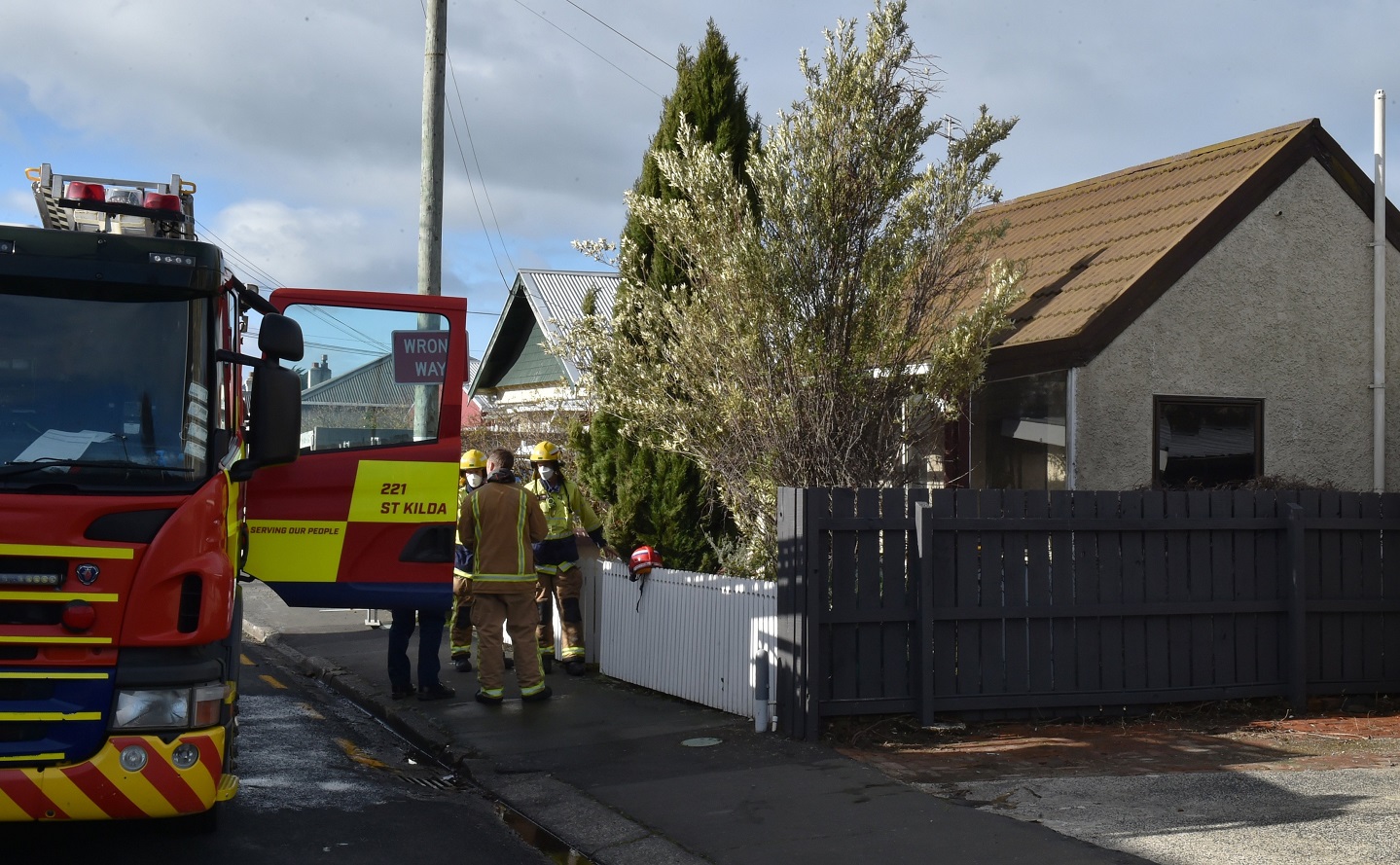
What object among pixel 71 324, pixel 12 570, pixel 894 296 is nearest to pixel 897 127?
pixel 894 296

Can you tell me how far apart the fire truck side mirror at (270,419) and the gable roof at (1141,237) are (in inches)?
255

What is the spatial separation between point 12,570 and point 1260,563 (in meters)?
7.83

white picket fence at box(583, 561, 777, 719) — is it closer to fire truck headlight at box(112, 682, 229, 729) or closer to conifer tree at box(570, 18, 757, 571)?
conifer tree at box(570, 18, 757, 571)

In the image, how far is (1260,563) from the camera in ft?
29.6

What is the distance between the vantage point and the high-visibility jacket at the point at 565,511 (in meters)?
10.6

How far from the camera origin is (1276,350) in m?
11.3

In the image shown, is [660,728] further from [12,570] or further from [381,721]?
[12,570]

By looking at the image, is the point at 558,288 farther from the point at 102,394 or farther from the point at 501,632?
the point at 102,394

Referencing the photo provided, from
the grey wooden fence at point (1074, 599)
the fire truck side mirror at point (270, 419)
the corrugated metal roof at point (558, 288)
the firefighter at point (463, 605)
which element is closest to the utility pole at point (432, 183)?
the firefighter at point (463, 605)

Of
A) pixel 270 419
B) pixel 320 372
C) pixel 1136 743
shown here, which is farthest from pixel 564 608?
Result: pixel 270 419

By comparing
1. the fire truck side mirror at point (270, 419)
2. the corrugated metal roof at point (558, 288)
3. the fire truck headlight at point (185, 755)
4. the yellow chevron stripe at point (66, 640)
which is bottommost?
the fire truck headlight at point (185, 755)

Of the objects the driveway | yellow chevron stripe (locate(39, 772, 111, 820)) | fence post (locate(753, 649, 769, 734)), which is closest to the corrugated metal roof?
fence post (locate(753, 649, 769, 734))

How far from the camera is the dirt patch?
282 inches

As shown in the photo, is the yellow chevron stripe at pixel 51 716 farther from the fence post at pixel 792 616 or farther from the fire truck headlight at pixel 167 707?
the fence post at pixel 792 616
